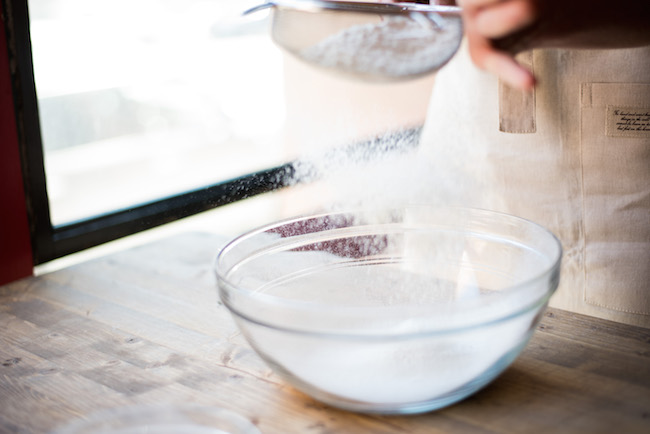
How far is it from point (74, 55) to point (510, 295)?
1.89m

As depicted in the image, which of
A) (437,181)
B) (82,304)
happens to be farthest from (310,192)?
(82,304)

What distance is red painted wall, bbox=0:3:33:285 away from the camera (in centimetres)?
128

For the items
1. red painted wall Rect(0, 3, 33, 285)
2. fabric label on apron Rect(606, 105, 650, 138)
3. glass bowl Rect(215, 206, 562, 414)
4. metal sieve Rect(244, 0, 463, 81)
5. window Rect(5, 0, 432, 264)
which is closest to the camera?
glass bowl Rect(215, 206, 562, 414)

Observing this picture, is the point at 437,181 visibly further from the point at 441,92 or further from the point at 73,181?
the point at 73,181

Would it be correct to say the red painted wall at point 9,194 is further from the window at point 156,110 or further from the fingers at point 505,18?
the fingers at point 505,18

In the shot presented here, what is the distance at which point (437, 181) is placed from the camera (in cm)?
115

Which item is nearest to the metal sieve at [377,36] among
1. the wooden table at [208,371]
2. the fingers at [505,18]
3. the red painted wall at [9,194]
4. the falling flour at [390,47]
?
the falling flour at [390,47]

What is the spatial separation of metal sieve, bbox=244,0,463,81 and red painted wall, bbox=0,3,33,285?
701 mm

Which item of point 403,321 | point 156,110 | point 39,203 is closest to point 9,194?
point 39,203

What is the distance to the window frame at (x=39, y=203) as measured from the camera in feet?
4.25

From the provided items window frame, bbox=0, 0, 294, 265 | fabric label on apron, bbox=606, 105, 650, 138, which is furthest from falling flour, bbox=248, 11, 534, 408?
window frame, bbox=0, 0, 294, 265

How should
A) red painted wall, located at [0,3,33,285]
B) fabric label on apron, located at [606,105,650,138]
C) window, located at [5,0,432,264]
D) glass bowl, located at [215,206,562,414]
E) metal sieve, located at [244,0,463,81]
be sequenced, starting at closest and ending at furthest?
glass bowl, located at [215,206,562,414] → metal sieve, located at [244,0,463,81] → fabric label on apron, located at [606,105,650,138] → red painted wall, located at [0,3,33,285] → window, located at [5,0,432,264]

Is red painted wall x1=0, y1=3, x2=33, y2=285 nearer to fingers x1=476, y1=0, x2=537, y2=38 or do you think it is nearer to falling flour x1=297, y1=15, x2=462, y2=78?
falling flour x1=297, y1=15, x2=462, y2=78

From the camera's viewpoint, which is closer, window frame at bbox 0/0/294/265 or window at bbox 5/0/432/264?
window frame at bbox 0/0/294/265
